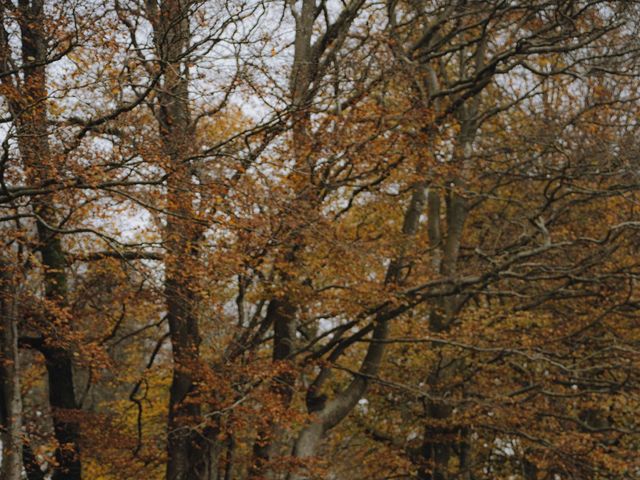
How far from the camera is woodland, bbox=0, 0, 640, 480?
29.9 feet

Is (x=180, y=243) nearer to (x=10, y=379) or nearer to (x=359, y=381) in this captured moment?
(x=10, y=379)

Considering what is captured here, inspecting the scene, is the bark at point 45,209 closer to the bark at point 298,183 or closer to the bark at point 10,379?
the bark at point 10,379

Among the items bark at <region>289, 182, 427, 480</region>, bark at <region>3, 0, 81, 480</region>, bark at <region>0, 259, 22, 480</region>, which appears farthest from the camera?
bark at <region>289, 182, 427, 480</region>

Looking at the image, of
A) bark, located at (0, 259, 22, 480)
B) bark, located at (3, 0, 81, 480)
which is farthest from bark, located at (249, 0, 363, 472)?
bark, located at (0, 259, 22, 480)

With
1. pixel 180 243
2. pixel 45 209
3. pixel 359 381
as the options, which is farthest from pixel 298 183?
pixel 359 381

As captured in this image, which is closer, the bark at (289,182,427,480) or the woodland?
the woodland

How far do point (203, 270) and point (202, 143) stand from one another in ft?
6.21

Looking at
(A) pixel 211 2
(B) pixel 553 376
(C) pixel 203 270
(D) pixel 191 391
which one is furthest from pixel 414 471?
(A) pixel 211 2

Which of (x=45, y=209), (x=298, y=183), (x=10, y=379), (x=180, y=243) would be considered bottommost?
(x=10, y=379)

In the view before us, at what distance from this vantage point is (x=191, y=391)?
12844 millimetres

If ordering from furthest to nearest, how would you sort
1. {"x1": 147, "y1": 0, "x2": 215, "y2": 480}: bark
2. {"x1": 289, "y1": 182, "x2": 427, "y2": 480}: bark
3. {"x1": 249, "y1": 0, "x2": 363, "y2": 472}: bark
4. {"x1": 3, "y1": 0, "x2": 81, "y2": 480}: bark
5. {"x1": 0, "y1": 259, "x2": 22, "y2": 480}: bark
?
{"x1": 289, "y1": 182, "x2": 427, "y2": 480}: bark, {"x1": 249, "y1": 0, "x2": 363, "y2": 472}: bark, {"x1": 0, "y1": 259, "x2": 22, "y2": 480}: bark, {"x1": 147, "y1": 0, "x2": 215, "y2": 480}: bark, {"x1": 3, "y1": 0, "x2": 81, "y2": 480}: bark

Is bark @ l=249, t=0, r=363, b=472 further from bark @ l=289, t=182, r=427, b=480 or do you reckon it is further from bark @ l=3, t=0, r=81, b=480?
bark @ l=3, t=0, r=81, b=480

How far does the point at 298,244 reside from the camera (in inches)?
456

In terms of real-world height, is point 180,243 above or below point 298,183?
below
